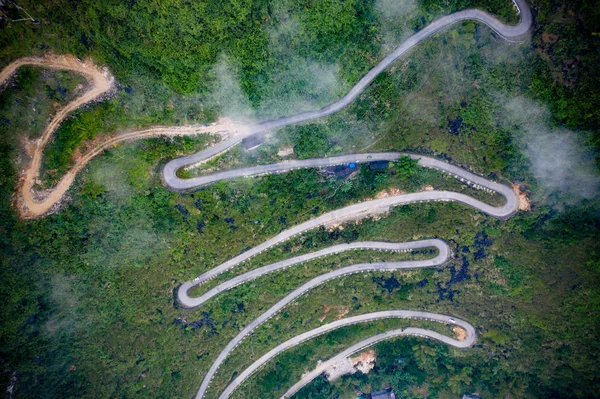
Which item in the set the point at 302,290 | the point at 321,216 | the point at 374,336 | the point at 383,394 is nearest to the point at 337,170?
the point at 321,216

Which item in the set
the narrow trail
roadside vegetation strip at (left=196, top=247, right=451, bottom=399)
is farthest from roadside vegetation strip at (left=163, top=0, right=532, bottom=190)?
roadside vegetation strip at (left=196, top=247, right=451, bottom=399)

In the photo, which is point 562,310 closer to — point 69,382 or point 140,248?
point 140,248

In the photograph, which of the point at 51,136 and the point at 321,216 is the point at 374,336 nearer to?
the point at 321,216

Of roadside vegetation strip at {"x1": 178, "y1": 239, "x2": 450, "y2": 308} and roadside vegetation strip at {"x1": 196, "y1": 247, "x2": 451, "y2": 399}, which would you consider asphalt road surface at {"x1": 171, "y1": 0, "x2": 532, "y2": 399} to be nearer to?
roadside vegetation strip at {"x1": 196, "y1": 247, "x2": 451, "y2": 399}

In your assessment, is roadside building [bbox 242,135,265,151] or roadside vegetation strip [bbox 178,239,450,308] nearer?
roadside building [bbox 242,135,265,151]

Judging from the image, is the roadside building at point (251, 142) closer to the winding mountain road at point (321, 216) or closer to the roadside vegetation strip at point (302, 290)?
the winding mountain road at point (321, 216)
